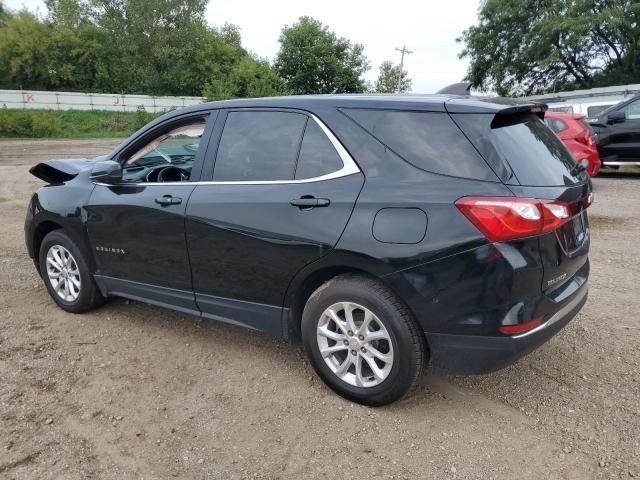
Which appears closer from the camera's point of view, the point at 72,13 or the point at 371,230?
the point at 371,230

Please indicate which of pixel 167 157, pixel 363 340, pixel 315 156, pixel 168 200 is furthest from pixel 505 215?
pixel 167 157

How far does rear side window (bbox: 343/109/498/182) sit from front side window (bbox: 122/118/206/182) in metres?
1.35

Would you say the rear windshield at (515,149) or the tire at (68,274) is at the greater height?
the rear windshield at (515,149)

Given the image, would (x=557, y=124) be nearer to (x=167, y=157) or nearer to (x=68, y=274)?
(x=167, y=157)

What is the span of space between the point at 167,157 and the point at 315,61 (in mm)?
45783

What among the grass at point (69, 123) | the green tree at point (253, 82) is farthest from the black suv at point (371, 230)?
the green tree at point (253, 82)

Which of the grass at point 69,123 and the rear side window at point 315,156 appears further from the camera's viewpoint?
the grass at point 69,123

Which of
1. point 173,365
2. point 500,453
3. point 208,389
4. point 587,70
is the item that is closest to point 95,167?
point 173,365

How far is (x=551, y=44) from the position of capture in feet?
107

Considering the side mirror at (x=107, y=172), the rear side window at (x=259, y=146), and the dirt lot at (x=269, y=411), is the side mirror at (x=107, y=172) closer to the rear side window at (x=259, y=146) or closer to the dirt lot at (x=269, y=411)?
the rear side window at (x=259, y=146)

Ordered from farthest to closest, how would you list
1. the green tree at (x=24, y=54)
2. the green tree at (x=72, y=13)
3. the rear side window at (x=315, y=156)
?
the green tree at (x=72, y=13), the green tree at (x=24, y=54), the rear side window at (x=315, y=156)

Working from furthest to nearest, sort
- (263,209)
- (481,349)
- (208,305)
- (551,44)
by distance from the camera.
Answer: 1. (551,44)
2. (208,305)
3. (263,209)
4. (481,349)

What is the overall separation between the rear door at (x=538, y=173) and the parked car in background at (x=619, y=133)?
9.25 m

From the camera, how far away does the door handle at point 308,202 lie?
282cm
